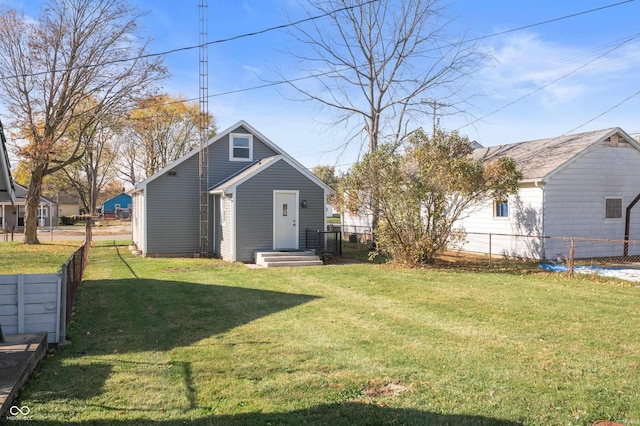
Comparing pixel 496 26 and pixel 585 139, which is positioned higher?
pixel 496 26

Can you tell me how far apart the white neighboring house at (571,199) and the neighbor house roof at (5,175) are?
1340 centimetres

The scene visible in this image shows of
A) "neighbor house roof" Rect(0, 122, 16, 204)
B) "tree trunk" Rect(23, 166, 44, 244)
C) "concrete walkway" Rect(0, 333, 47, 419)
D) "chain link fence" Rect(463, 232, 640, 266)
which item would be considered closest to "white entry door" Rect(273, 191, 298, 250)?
"chain link fence" Rect(463, 232, 640, 266)

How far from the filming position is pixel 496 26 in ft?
51.0

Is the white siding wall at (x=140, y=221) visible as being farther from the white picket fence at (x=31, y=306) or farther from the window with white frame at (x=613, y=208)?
the window with white frame at (x=613, y=208)

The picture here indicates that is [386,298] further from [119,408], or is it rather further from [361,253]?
[361,253]

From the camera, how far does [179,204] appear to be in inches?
701

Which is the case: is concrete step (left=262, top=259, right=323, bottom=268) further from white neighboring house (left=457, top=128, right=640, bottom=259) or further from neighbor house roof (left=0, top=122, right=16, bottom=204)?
neighbor house roof (left=0, top=122, right=16, bottom=204)

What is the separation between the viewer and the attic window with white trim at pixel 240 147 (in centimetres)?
1858

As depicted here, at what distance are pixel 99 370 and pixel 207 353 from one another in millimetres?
1202

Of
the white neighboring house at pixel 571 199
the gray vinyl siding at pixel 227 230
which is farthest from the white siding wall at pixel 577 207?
the gray vinyl siding at pixel 227 230

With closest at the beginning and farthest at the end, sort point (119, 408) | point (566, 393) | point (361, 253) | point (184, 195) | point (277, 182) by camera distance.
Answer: point (119, 408)
point (566, 393)
point (277, 182)
point (184, 195)
point (361, 253)

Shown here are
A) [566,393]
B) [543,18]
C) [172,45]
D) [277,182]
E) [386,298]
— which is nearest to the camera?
[566,393]

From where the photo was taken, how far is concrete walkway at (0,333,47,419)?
4.18 m

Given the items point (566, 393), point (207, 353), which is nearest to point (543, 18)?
point (566, 393)
